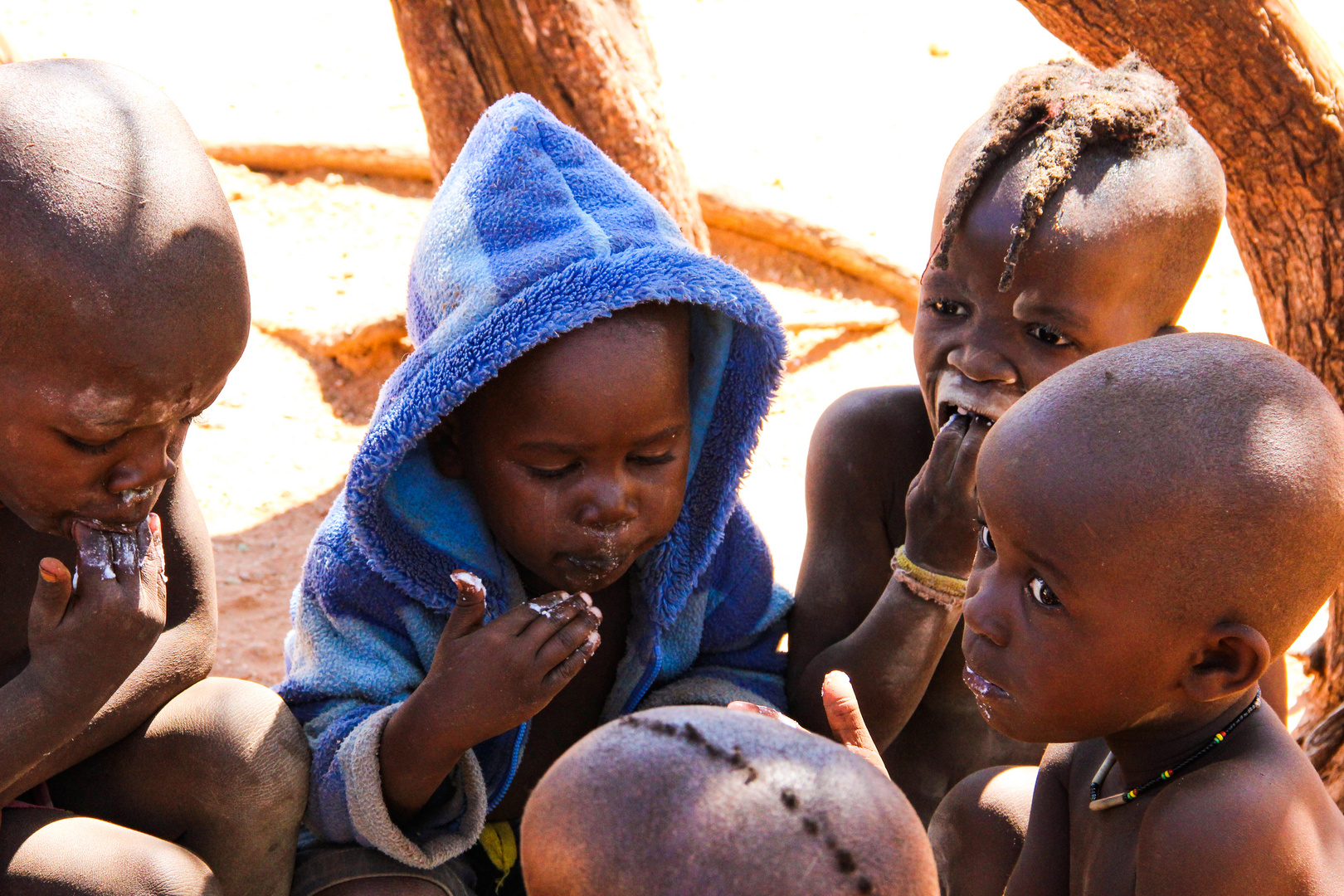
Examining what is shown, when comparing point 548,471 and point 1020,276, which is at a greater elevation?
point 1020,276

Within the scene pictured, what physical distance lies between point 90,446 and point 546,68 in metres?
2.62

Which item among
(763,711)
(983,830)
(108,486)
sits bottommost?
(983,830)

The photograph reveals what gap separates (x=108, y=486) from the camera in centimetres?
170

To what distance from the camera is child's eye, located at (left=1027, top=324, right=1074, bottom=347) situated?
2197 mm

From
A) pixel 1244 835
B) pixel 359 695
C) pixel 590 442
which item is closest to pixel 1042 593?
pixel 1244 835

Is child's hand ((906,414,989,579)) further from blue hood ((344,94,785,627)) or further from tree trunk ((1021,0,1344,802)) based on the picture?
tree trunk ((1021,0,1344,802))

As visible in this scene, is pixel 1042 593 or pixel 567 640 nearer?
pixel 1042 593

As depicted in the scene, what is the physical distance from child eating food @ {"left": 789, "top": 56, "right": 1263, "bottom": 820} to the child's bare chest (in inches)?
54.4

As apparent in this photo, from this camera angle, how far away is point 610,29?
4.04m

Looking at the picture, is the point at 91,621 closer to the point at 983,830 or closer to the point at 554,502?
the point at 554,502

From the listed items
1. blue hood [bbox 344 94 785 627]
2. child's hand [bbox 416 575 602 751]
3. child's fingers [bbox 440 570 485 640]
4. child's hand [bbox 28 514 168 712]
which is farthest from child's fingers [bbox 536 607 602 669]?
child's hand [bbox 28 514 168 712]

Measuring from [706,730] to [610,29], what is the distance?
3.34 m

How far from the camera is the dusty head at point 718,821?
1.07 meters

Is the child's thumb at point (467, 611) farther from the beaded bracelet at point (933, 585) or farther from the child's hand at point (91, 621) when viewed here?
the beaded bracelet at point (933, 585)
